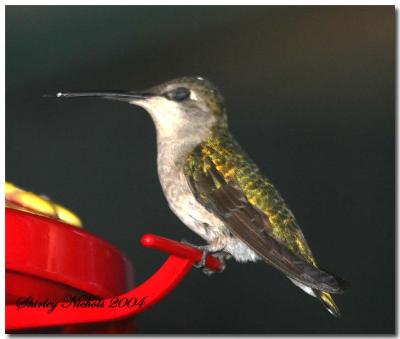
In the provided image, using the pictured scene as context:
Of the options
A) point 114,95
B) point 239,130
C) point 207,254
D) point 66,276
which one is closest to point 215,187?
point 207,254

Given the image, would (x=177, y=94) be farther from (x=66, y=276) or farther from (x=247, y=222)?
(x=66, y=276)

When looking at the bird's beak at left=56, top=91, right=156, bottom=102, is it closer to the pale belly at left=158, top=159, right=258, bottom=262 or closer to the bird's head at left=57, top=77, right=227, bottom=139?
the bird's head at left=57, top=77, right=227, bottom=139

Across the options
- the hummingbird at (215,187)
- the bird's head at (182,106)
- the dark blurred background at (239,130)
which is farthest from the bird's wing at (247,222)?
the dark blurred background at (239,130)

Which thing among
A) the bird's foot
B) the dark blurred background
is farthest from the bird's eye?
the dark blurred background

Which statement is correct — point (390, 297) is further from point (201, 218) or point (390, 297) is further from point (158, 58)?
point (201, 218)

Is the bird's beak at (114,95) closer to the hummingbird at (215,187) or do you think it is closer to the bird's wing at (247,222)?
the hummingbird at (215,187)

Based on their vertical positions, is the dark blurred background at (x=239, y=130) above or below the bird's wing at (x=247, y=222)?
below
